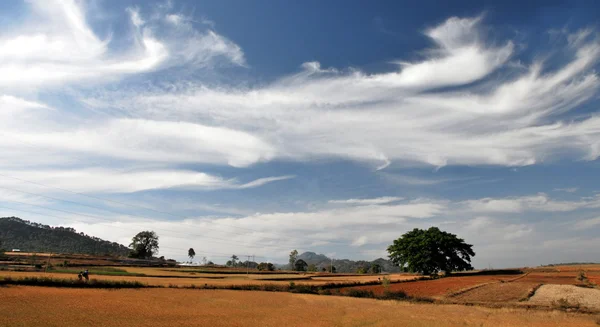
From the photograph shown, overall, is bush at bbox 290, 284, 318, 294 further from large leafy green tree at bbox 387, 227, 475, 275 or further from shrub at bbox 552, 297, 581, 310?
large leafy green tree at bbox 387, 227, 475, 275

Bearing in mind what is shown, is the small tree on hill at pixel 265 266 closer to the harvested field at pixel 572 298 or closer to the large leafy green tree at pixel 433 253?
the large leafy green tree at pixel 433 253

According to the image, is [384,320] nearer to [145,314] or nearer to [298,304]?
[298,304]

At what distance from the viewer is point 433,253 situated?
114m

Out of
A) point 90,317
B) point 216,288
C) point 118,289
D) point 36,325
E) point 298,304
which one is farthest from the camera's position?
point 216,288

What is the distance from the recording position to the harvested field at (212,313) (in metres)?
30.2

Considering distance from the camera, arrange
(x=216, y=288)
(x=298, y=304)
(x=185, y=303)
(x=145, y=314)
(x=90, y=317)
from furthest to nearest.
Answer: (x=216, y=288)
(x=298, y=304)
(x=185, y=303)
(x=145, y=314)
(x=90, y=317)

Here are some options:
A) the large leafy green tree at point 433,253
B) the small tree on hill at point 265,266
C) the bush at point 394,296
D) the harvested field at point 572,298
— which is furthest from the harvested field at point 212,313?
the small tree on hill at point 265,266

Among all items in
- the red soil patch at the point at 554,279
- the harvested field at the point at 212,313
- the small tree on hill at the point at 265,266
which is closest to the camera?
the harvested field at the point at 212,313

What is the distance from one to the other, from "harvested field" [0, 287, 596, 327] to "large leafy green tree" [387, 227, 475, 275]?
238ft

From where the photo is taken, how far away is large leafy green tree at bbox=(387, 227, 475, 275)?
373ft

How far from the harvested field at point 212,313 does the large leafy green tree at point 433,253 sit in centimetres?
7252

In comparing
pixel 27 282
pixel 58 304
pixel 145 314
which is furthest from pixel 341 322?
pixel 27 282

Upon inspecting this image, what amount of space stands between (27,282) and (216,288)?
1016 inches

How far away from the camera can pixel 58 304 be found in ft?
116
